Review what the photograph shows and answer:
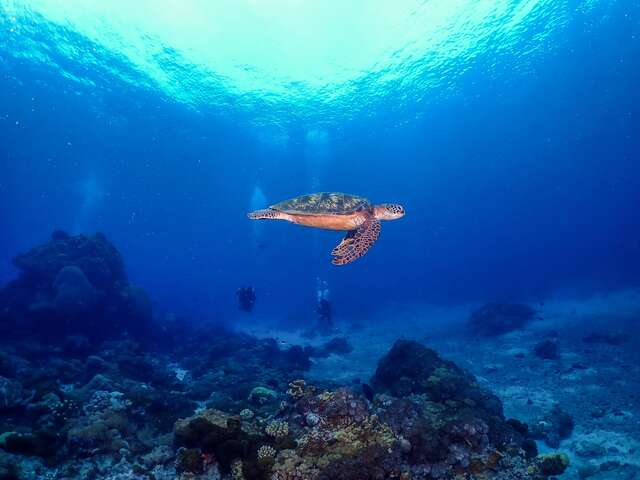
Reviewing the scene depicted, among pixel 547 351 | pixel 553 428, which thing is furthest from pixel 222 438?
pixel 547 351

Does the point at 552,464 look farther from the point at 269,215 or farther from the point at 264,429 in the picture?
the point at 269,215

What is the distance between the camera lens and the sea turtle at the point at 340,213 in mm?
8570

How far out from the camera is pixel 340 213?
8562mm

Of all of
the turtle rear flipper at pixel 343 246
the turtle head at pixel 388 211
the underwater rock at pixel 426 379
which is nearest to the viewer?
the turtle rear flipper at pixel 343 246

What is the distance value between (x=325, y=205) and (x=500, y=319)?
22777 millimetres

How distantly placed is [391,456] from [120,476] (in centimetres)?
376

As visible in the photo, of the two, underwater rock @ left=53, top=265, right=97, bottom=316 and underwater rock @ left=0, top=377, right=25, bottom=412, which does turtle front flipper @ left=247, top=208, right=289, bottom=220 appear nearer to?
underwater rock @ left=0, top=377, right=25, bottom=412

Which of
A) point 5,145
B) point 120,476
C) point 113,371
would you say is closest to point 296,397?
point 120,476

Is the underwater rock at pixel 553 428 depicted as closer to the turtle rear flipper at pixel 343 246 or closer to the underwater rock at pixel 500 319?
the turtle rear flipper at pixel 343 246

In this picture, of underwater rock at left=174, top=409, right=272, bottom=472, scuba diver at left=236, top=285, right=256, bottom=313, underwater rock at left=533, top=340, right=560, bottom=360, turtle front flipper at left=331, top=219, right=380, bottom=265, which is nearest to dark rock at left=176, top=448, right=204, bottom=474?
underwater rock at left=174, top=409, right=272, bottom=472

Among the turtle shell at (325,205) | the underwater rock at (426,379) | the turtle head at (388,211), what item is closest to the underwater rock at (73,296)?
the turtle shell at (325,205)

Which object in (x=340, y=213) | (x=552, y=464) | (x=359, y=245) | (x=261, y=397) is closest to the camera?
(x=552, y=464)

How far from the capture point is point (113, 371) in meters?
13.2

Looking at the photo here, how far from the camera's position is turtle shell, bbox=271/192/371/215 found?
8.62 metres
